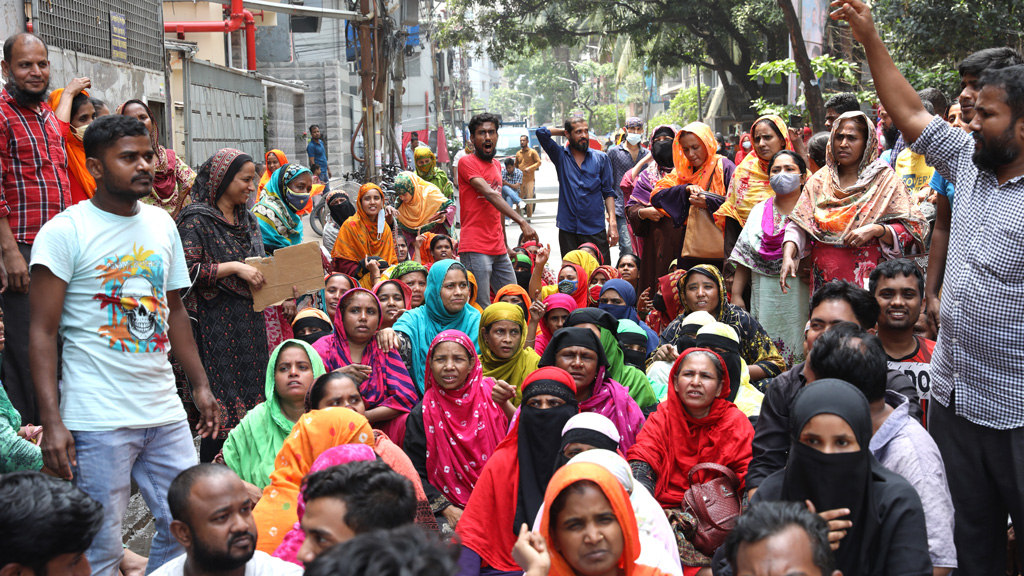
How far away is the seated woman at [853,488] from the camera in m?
2.64

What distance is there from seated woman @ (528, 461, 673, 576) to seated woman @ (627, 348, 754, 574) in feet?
3.61

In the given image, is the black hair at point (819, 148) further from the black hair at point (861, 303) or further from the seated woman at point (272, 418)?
the seated woman at point (272, 418)

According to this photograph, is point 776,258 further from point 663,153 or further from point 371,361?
point 371,361

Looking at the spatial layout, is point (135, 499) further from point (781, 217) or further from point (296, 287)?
point (781, 217)

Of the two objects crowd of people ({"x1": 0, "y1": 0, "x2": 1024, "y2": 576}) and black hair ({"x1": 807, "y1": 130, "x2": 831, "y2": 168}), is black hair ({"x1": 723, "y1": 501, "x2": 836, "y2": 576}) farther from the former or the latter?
black hair ({"x1": 807, "y1": 130, "x2": 831, "y2": 168})

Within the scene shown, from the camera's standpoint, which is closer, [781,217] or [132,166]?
[132,166]

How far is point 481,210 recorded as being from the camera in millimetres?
7203

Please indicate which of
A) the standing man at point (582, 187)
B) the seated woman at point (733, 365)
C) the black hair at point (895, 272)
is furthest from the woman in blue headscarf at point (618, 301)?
the black hair at point (895, 272)

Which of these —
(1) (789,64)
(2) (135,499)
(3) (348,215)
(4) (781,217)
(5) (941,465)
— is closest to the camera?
(5) (941,465)

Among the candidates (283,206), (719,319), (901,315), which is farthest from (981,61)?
(283,206)

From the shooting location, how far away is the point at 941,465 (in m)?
2.97

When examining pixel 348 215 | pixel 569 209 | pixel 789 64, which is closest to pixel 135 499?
pixel 348 215

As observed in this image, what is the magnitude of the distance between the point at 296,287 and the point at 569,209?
13.3 ft

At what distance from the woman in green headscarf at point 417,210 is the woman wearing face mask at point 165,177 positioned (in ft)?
9.94
